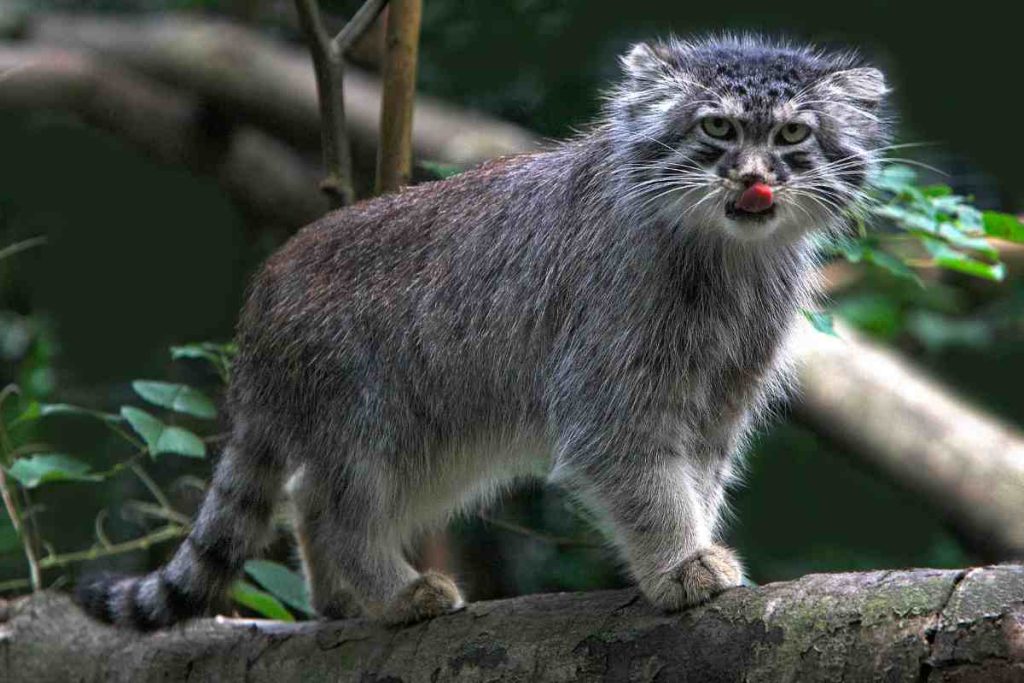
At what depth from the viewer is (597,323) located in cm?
346

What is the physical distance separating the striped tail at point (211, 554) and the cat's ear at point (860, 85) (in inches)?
75.3

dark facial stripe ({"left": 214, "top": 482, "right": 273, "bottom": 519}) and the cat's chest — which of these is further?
dark facial stripe ({"left": 214, "top": 482, "right": 273, "bottom": 519})

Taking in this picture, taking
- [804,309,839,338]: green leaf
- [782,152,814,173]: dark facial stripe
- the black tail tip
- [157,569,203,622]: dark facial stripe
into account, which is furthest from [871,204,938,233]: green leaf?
the black tail tip

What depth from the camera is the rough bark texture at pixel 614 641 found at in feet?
7.94

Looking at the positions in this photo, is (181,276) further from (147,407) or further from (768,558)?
(768,558)

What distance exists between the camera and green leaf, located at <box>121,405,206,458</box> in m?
4.11

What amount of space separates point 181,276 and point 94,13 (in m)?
2.42

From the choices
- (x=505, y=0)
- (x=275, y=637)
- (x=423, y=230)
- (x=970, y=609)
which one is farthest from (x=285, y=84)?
(x=970, y=609)

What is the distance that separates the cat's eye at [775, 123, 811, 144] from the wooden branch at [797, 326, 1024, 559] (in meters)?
1.66

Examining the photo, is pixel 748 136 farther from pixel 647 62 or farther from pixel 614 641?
pixel 614 641

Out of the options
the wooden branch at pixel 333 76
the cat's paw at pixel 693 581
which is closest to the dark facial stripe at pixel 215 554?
the wooden branch at pixel 333 76

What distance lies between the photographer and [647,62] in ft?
11.3

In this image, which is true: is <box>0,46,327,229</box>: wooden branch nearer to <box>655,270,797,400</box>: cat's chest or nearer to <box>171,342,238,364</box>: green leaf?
<box>171,342,238,364</box>: green leaf

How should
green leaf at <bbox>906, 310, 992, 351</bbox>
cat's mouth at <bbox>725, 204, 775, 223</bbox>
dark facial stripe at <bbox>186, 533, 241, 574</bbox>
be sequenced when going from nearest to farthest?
cat's mouth at <bbox>725, 204, 775, 223</bbox>, dark facial stripe at <bbox>186, 533, 241, 574</bbox>, green leaf at <bbox>906, 310, 992, 351</bbox>
